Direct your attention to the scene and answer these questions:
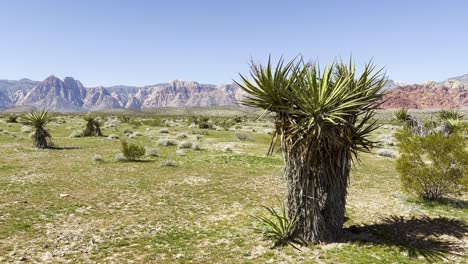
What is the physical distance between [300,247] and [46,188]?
1238 cm

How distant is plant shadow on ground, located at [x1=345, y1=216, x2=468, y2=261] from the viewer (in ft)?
29.9

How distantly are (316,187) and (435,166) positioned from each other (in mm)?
7491

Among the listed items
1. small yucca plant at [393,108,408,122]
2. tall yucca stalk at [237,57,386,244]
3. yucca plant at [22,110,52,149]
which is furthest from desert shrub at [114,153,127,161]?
small yucca plant at [393,108,408,122]

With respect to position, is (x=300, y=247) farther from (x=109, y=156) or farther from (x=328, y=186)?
(x=109, y=156)

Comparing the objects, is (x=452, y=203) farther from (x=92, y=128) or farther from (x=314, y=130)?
(x=92, y=128)

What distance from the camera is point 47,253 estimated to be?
884 cm

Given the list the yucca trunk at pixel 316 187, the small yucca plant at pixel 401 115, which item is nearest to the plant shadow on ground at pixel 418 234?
the yucca trunk at pixel 316 187

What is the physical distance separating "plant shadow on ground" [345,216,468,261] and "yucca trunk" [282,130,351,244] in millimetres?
968

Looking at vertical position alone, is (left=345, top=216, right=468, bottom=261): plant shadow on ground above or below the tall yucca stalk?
below

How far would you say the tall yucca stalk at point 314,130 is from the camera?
29.2ft

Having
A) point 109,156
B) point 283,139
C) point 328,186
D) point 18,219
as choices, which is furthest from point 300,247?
point 109,156

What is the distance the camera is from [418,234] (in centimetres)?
A: 1044

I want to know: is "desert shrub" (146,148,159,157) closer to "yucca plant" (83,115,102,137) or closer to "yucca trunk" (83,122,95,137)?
"yucca plant" (83,115,102,137)

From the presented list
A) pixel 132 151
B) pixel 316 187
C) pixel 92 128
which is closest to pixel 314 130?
pixel 316 187
